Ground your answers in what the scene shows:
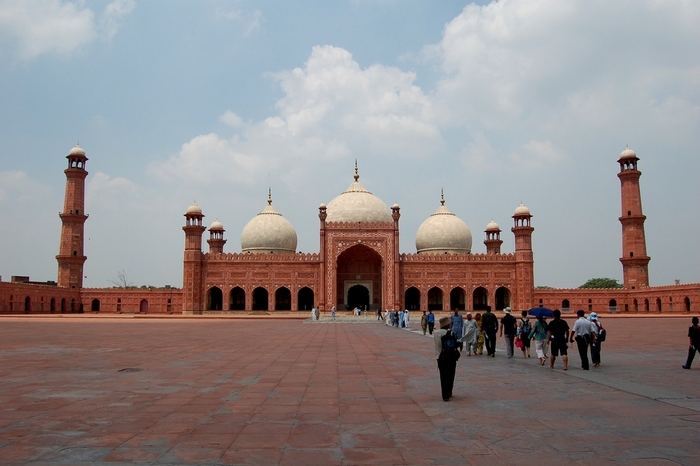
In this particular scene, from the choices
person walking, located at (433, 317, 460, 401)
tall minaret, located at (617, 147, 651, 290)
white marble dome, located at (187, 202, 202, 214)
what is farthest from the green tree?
person walking, located at (433, 317, 460, 401)

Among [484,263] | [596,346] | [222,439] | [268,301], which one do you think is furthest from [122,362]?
[484,263]

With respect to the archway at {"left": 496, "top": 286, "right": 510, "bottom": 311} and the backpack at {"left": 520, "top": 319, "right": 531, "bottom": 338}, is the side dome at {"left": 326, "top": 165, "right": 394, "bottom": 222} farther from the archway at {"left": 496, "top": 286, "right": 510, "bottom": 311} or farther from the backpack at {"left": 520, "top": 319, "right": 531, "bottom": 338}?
the backpack at {"left": 520, "top": 319, "right": 531, "bottom": 338}

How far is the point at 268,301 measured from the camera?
1314 inches

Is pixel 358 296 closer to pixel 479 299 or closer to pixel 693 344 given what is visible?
pixel 479 299

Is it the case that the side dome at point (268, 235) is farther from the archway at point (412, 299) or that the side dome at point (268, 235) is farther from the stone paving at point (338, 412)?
the stone paving at point (338, 412)

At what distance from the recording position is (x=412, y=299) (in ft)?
120

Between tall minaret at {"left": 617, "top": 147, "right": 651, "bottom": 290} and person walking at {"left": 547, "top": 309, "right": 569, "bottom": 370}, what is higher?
tall minaret at {"left": 617, "top": 147, "right": 651, "bottom": 290}

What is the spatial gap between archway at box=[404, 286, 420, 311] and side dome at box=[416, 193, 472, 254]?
3474 mm

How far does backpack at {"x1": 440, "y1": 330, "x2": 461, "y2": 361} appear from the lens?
5707 millimetres

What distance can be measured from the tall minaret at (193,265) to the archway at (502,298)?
55.0 ft

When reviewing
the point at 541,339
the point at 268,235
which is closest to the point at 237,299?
the point at 268,235

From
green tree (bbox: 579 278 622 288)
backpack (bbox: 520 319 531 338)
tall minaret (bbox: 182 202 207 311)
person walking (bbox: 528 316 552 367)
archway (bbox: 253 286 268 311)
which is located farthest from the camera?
green tree (bbox: 579 278 622 288)

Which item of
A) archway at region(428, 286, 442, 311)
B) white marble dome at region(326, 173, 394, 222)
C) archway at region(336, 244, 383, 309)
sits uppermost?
white marble dome at region(326, 173, 394, 222)

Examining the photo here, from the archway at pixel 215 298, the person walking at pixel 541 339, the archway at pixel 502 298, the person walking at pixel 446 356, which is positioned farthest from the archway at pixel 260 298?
the person walking at pixel 446 356
